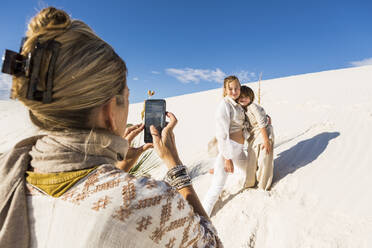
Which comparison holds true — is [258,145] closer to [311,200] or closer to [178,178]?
[311,200]

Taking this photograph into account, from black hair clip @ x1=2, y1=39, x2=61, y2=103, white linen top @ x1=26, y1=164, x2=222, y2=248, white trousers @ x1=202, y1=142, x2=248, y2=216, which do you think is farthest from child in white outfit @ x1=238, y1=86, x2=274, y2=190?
black hair clip @ x1=2, y1=39, x2=61, y2=103

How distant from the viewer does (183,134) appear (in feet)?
34.3

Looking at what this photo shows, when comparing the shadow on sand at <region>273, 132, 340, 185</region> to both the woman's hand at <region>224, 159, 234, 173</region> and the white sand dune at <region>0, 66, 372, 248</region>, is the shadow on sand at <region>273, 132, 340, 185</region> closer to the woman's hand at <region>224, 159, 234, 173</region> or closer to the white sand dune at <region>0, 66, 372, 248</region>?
the white sand dune at <region>0, 66, 372, 248</region>

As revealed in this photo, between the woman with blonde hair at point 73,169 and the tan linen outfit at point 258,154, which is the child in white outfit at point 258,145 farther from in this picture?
the woman with blonde hair at point 73,169

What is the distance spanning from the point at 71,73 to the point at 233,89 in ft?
9.09

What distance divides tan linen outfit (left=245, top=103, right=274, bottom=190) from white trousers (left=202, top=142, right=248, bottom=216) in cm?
12

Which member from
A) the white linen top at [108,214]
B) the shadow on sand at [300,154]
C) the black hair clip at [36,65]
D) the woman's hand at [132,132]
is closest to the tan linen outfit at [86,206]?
the white linen top at [108,214]

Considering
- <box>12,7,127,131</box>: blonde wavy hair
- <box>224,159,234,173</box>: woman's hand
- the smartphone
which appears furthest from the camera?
<box>224,159,234,173</box>: woman's hand

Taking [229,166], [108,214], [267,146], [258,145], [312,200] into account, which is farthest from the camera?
[258,145]

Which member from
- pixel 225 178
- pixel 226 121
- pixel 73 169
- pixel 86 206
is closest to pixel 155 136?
pixel 73 169

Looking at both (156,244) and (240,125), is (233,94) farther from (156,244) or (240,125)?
(156,244)

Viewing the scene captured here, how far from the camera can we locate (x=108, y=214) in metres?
0.71

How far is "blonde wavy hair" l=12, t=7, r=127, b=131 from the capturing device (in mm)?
820

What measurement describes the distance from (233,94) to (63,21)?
2.75 m
